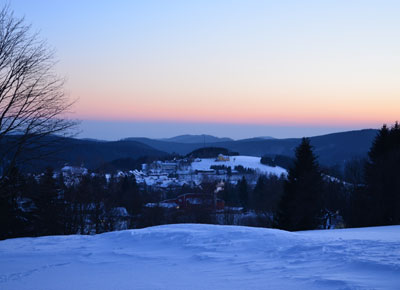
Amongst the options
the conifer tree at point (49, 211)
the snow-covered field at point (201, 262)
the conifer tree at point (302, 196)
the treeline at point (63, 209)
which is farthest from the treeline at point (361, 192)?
the snow-covered field at point (201, 262)

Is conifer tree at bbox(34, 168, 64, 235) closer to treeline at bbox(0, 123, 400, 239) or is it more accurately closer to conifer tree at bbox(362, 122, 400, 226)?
treeline at bbox(0, 123, 400, 239)

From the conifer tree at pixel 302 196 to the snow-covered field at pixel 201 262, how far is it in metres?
17.4

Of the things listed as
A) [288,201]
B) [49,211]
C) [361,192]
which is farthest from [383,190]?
[49,211]

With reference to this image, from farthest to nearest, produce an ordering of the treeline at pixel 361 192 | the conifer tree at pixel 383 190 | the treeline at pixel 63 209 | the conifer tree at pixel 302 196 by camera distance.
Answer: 1. the conifer tree at pixel 302 196
2. the treeline at pixel 63 209
3. the treeline at pixel 361 192
4. the conifer tree at pixel 383 190

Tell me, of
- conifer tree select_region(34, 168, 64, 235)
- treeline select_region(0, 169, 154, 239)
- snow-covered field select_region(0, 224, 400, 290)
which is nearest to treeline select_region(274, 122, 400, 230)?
treeline select_region(0, 169, 154, 239)

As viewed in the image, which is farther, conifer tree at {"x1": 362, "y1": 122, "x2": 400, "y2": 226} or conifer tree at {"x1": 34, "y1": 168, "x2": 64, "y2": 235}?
conifer tree at {"x1": 34, "y1": 168, "x2": 64, "y2": 235}

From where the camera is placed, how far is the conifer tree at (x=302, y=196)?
25438mm

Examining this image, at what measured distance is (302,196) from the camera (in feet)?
84.1

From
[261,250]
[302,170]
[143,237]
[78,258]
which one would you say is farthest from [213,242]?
[302,170]

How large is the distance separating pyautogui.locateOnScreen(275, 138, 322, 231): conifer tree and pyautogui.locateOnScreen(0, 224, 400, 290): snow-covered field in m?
17.4

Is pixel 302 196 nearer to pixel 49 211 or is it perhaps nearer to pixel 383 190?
pixel 383 190

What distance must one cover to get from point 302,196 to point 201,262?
66.6ft

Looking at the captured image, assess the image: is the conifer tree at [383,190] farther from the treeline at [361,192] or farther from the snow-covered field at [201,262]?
the snow-covered field at [201,262]

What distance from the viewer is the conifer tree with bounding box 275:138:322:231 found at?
25.4 m
